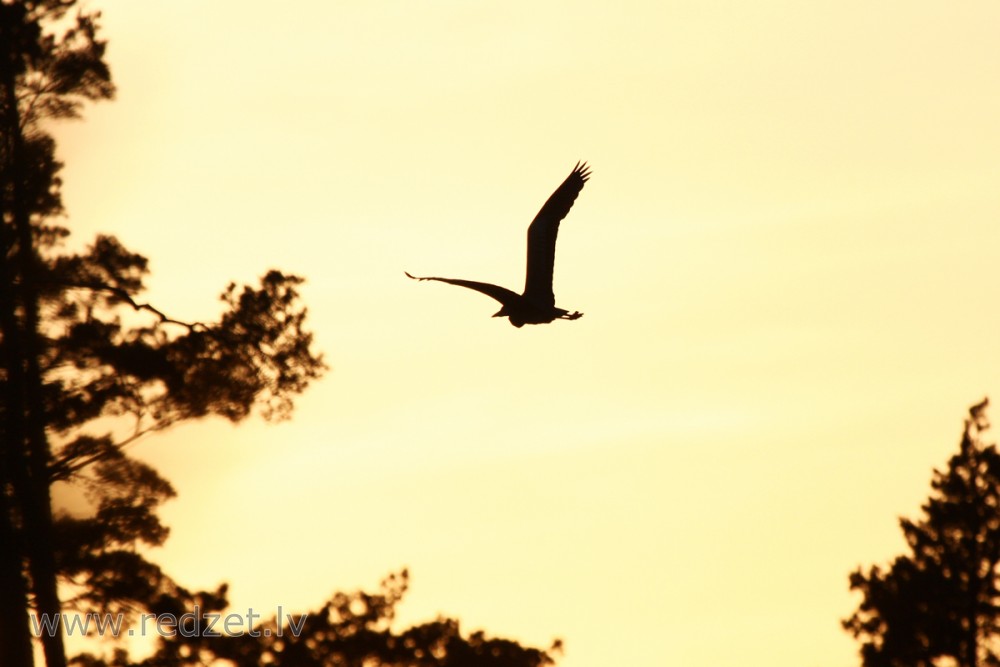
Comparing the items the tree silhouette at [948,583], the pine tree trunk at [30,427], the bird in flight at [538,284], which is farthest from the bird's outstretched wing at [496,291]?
the tree silhouette at [948,583]

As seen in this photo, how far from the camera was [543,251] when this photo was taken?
22.7 metres

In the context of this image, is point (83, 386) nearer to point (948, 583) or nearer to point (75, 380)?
point (75, 380)

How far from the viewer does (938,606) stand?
40.9 m

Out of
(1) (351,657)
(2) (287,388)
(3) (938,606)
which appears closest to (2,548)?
(2) (287,388)

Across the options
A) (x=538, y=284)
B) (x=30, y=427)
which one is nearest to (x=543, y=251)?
(x=538, y=284)

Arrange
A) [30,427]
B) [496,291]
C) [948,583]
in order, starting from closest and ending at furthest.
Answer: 1. [496,291]
2. [30,427]
3. [948,583]

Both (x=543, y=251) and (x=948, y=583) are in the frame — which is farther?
(x=948, y=583)

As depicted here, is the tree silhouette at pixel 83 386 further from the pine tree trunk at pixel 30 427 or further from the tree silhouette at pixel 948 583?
the tree silhouette at pixel 948 583

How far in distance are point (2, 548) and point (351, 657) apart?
21.9ft

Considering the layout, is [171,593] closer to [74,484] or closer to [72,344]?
[74,484]

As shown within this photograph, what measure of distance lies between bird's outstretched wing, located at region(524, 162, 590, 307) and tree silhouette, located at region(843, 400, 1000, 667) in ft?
67.1

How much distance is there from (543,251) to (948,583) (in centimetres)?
2198

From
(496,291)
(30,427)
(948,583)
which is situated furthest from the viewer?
(948,583)

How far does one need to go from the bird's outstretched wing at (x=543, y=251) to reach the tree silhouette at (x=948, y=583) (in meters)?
20.4
